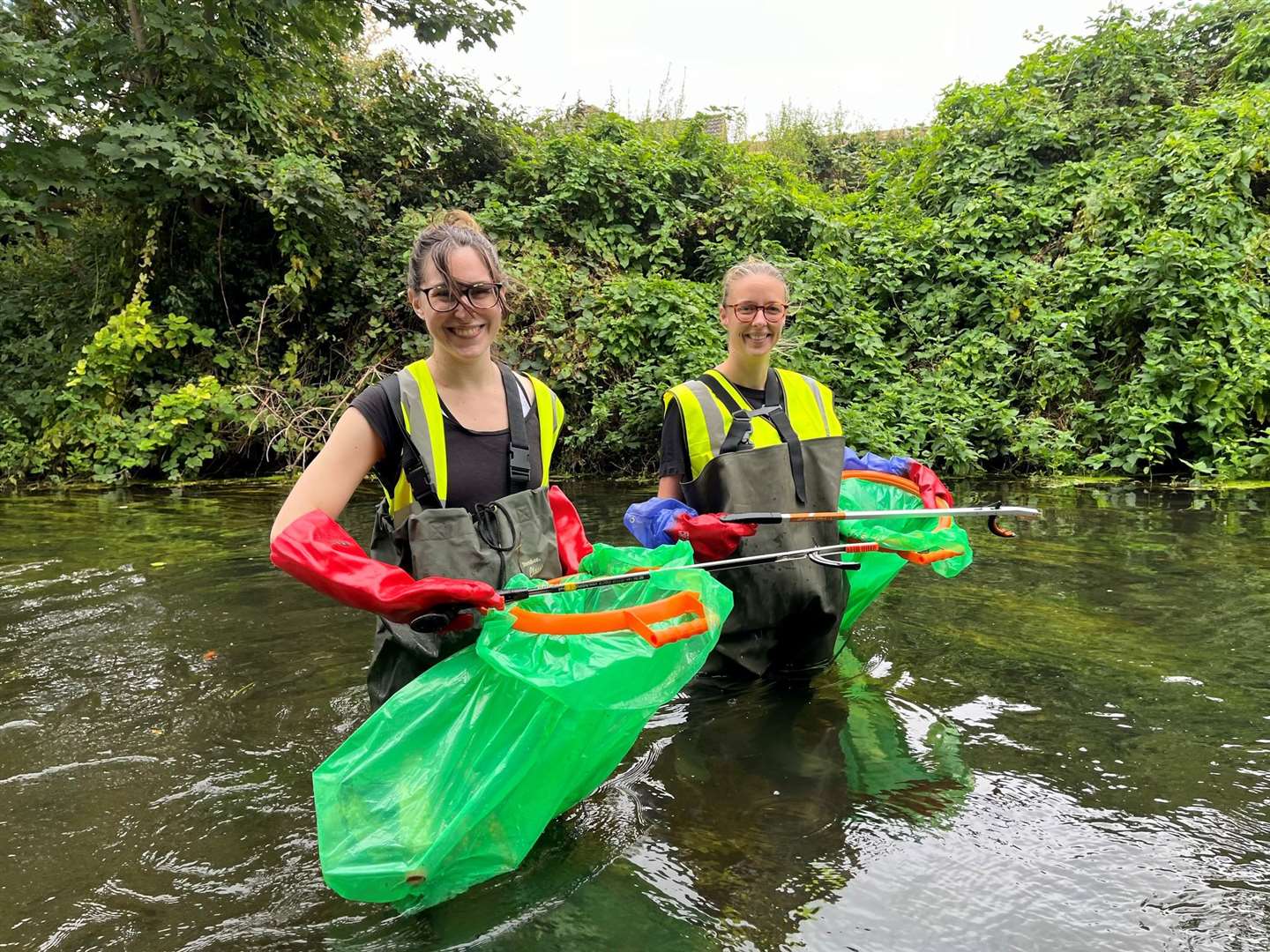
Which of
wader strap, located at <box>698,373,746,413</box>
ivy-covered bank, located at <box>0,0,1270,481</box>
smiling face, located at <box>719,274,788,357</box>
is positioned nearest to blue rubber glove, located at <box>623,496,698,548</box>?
wader strap, located at <box>698,373,746,413</box>

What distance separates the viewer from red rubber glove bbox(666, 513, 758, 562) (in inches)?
116

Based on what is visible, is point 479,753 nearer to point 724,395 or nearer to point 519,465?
point 519,465

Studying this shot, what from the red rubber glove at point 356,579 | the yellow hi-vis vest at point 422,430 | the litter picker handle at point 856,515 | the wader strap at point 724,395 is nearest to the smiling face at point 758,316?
the wader strap at point 724,395

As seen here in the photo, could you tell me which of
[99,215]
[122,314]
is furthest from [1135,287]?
[99,215]

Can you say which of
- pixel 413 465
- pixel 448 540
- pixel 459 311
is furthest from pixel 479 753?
pixel 459 311

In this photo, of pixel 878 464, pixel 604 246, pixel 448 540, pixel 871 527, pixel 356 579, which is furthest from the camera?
A: pixel 604 246

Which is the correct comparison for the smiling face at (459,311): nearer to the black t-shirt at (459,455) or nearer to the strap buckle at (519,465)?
the black t-shirt at (459,455)

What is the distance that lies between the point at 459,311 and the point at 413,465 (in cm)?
41

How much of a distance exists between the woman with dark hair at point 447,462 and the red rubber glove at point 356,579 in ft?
0.23

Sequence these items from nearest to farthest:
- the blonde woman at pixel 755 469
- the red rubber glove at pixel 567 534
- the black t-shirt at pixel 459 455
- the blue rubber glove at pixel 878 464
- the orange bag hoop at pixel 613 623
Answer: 1. the orange bag hoop at pixel 613 623
2. the black t-shirt at pixel 459 455
3. the red rubber glove at pixel 567 534
4. the blonde woman at pixel 755 469
5. the blue rubber glove at pixel 878 464

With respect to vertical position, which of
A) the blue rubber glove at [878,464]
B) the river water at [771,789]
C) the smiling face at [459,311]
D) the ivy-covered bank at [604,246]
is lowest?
the river water at [771,789]

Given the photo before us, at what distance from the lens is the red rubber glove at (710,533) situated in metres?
2.94

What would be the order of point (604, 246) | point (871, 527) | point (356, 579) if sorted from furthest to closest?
point (604, 246) < point (871, 527) < point (356, 579)

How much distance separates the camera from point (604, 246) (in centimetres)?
1109
